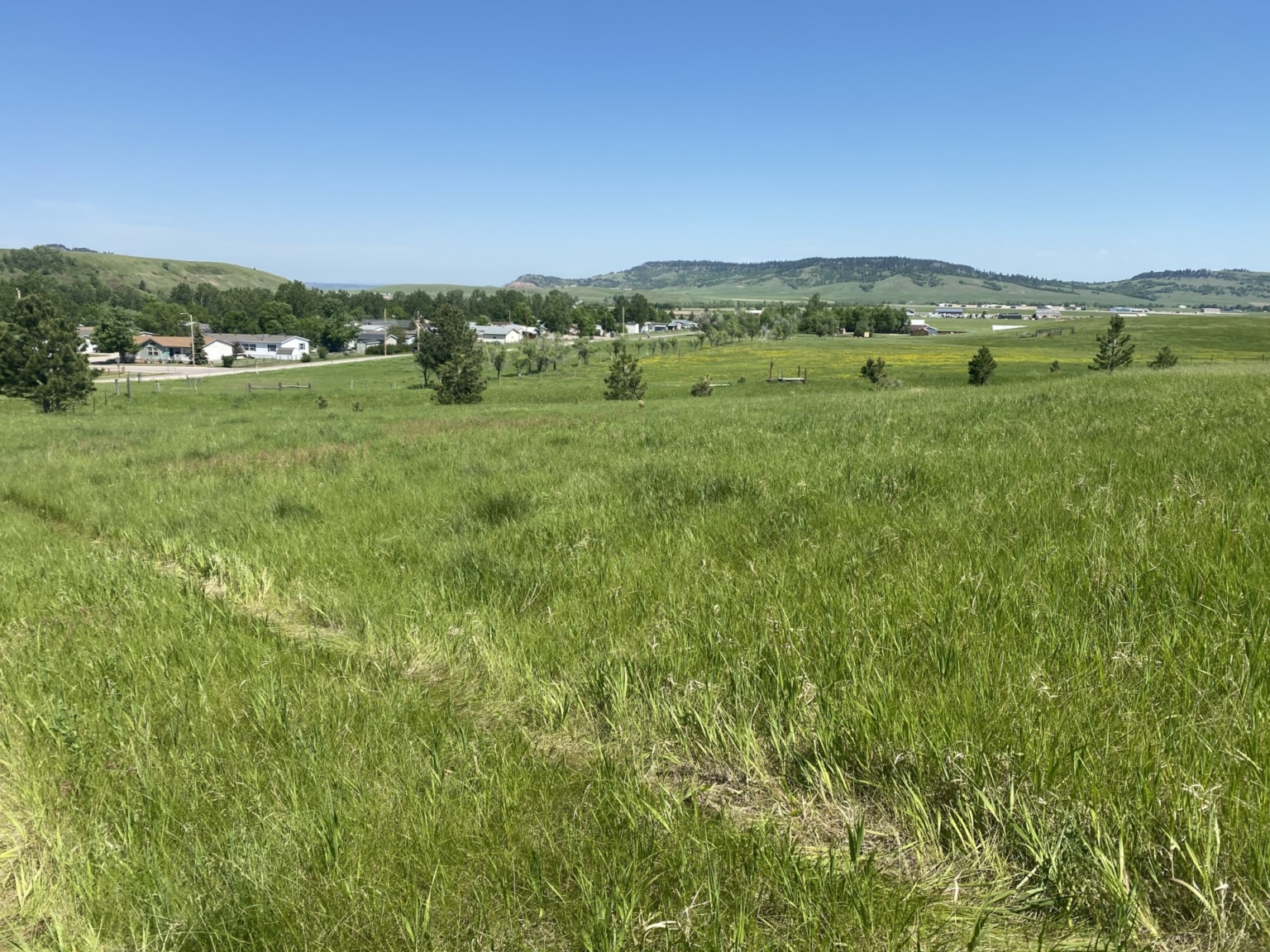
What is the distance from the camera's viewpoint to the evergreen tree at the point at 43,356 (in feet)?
144

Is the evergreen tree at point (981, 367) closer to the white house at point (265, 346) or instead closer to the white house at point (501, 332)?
the white house at point (265, 346)

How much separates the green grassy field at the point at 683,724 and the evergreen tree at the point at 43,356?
169 ft

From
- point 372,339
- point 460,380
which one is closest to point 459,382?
point 460,380

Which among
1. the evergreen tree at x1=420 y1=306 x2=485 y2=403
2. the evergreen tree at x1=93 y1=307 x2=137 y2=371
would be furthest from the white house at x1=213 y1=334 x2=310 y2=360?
the evergreen tree at x1=420 y1=306 x2=485 y2=403

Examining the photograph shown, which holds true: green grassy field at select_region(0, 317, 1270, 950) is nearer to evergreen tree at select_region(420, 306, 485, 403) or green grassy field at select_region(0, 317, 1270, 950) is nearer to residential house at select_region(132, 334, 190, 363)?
evergreen tree at select_region(420, 306, 485, 403)

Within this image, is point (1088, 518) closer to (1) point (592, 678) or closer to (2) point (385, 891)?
(1) point (592, 678)

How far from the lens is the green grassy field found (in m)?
1.83

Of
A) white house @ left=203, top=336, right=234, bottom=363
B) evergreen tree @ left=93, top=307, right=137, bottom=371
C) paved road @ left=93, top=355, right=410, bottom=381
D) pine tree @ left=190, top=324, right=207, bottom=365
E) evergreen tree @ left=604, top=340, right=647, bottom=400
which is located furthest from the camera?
white house @ left=203, top=336, right=234, bottom=363

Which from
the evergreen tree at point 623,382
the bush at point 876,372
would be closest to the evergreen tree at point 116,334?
the evergreen tree at point 623,382

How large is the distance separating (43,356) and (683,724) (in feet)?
195

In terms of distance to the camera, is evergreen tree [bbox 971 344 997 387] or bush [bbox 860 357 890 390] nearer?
evergreen tree [bbox 971 344 997 387]

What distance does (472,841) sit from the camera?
2.16 m

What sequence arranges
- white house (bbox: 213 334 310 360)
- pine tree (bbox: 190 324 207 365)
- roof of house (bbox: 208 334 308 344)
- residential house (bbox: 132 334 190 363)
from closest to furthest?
pine tree (bbox: 190 324 207 365), residential house (bbox: 132 334 190 363), white house (bbox: 213 334 310 360), roof of house (bbox: 208 334 308 344)

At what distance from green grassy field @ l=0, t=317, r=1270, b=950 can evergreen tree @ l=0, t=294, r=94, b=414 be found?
51.6m
